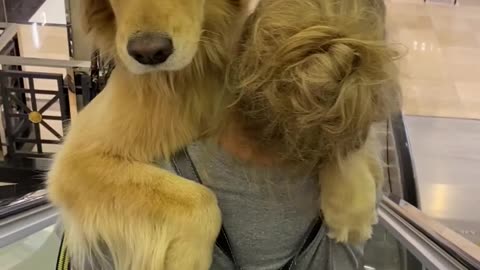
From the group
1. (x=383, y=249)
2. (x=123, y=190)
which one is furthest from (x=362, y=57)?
(x=383, y=249)

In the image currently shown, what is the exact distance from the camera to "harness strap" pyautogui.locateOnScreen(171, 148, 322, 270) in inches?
41.5

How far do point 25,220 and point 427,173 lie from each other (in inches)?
98.8

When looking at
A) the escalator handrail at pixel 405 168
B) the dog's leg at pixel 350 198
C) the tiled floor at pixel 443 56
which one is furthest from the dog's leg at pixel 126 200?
the tiled floor at pixel 443 56

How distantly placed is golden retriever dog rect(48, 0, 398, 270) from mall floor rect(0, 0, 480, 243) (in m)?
1.77

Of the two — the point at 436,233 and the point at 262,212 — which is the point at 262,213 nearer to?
the point at 262,212

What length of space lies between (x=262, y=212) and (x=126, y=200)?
21cm

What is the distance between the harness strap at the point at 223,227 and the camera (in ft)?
3.46

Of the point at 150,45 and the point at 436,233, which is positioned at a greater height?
the point at 150,45

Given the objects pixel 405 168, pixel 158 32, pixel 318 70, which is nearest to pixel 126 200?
pixel 158 32

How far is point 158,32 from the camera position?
1.02 m

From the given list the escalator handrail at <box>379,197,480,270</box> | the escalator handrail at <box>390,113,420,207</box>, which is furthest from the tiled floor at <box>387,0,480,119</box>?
the escalator handrail at <box>379,197,480,270</box>

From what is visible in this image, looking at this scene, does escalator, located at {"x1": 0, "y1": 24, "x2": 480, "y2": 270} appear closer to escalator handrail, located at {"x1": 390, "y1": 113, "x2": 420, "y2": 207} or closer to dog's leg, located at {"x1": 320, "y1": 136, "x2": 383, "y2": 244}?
dog's leg, located at {"x1": 320, "y1": 136, "x2": 383, "y2": 244}

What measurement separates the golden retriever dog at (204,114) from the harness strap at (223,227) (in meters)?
0.02

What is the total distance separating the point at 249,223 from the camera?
3.41ft
